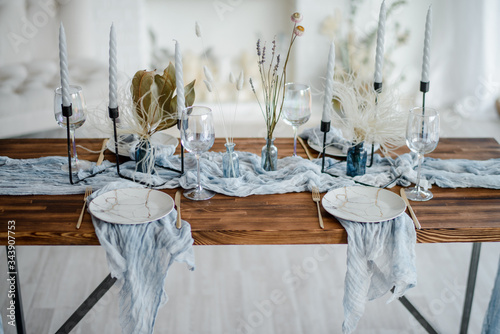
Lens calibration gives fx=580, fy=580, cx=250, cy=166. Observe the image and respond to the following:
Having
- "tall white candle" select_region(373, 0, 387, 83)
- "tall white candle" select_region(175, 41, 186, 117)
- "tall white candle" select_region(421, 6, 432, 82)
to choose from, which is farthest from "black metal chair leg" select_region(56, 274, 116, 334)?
"tall white candle" select_region(421, 6, 432, 82)

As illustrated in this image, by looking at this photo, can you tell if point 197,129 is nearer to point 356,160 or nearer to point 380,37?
point 356,160

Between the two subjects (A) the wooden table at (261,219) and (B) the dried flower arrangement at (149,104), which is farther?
(B) the dried flower arrangement at (149,104)

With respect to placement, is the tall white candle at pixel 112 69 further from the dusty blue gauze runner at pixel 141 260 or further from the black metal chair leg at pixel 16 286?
the black metal chair leg at pixel 16 286

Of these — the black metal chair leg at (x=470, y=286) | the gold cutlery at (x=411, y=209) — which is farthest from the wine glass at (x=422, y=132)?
the black metal chair leg at (x=470, y=286)

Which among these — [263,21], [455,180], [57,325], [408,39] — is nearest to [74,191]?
[57,325]

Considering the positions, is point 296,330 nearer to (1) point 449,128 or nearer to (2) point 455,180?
(2) point 455,180

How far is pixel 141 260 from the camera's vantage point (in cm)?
142

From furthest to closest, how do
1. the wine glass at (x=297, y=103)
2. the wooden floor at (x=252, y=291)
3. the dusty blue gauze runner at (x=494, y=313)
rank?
the wooden floor at (x=252, y=291) → the wine glass at (x=297, y=103) → the dusty blue gauze runner at (x=494, y=313)

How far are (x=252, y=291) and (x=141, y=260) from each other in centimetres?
97

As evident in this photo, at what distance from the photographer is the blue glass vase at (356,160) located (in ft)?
5.60

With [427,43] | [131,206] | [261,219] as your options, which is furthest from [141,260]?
[427,43]

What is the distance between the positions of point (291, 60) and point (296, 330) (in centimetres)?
283

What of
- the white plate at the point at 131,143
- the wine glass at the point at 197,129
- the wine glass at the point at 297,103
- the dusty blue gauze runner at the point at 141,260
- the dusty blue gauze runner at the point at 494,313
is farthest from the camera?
the white plate at the point at 131,143

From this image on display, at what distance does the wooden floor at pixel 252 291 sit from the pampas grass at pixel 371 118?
0.72m
